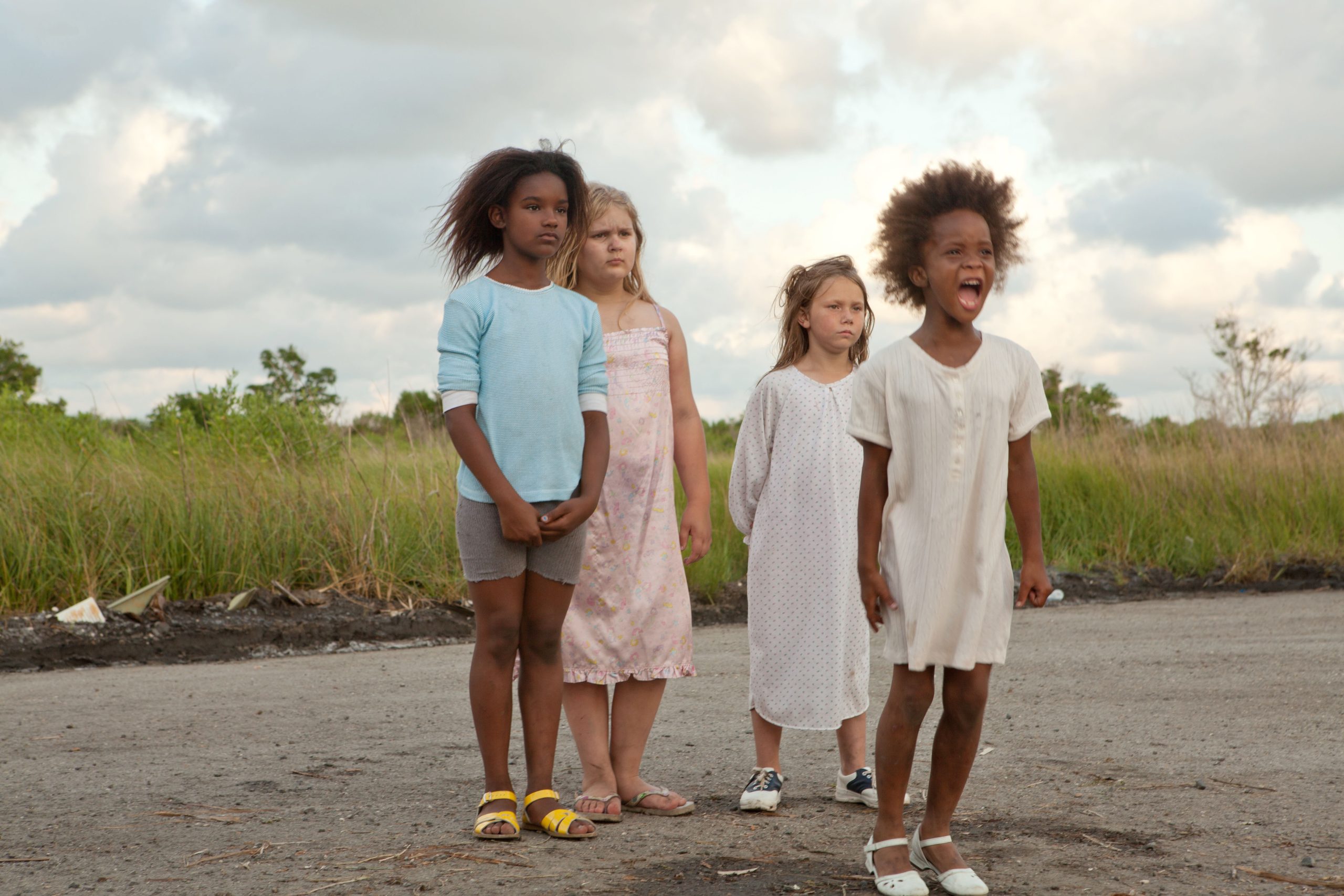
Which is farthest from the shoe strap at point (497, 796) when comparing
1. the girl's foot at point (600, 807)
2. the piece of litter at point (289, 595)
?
the piece of litter at point (289, 595)

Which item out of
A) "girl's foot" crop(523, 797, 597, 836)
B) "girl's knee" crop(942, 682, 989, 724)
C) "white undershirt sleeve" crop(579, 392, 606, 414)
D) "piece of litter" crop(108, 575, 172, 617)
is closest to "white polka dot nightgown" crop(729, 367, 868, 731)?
"white undershirt sleeve" crop(579, 392, 606, 414)

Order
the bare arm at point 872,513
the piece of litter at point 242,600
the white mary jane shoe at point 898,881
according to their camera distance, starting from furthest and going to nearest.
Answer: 1. the piece of litter at point 242,600
2. the bare arm at point 872,513
3. the white mary jane shoe at point 898,881

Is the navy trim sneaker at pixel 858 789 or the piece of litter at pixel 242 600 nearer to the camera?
the navy trim sneaker at pixel 858 789

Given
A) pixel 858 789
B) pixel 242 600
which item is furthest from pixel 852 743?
pixel 242 600

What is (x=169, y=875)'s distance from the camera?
10.2 feet

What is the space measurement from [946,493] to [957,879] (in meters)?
0.91

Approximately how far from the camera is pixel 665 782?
4207mm

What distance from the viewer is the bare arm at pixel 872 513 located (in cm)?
293

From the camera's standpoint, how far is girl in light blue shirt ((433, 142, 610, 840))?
337 cm

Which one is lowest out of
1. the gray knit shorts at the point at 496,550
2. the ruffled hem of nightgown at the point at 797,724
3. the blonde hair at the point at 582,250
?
the ruffled hem of nightgown at the point at 797,724

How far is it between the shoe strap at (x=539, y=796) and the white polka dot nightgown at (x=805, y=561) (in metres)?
0.77

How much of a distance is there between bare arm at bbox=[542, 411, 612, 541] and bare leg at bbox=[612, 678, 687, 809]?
0.68 meters

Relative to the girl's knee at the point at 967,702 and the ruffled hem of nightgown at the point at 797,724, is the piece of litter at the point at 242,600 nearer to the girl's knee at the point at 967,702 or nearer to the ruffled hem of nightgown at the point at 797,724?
the ruffled hem of nightgown at the point at 797,724

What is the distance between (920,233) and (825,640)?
1.51 metres
